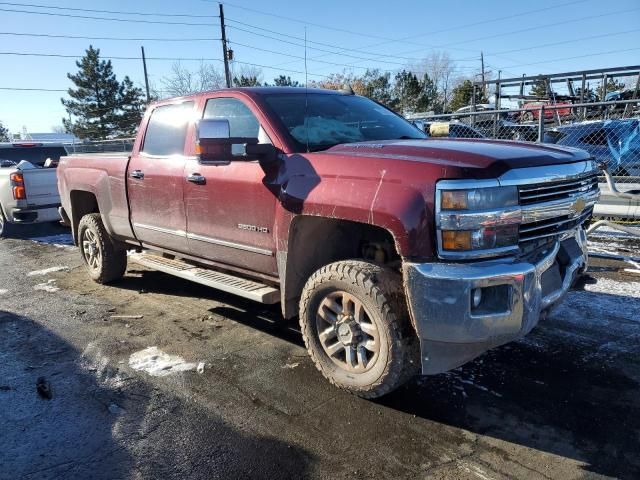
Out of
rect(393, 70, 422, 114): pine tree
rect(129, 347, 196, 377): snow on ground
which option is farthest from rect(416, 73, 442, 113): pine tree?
rect(129, 347, 196, 377): snow on ground

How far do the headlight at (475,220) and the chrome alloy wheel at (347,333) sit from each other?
0.73m

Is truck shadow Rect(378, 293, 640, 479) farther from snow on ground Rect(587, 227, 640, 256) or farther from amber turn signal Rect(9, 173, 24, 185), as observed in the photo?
amber turn signal Rect(9, 173, 24, 185)

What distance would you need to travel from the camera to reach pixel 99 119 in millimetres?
48781

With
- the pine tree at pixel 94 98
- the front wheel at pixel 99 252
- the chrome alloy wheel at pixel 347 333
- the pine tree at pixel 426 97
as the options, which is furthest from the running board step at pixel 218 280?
the pine tree at pixel 94 98

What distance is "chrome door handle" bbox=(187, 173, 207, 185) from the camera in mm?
4121

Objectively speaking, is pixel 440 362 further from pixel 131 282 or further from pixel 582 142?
pixel 582 142

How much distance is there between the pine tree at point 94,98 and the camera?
47.8 meters

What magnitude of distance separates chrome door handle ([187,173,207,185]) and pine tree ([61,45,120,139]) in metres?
49.6

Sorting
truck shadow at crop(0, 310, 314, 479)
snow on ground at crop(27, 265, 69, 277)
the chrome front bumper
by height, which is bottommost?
truck shadow at crop(0, 310, 314, 479)

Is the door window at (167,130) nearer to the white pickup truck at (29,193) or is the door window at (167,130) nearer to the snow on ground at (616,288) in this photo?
the snow on ground at (616,288)

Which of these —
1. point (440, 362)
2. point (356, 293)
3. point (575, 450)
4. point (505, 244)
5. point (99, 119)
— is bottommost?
point (575, 450)

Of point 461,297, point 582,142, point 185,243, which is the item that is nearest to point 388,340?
point 461,297

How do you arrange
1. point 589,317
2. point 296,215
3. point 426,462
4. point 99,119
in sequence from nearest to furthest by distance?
point 426,462, point 296,215, point 589,317, point 99,119

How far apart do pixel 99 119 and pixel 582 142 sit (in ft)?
155
